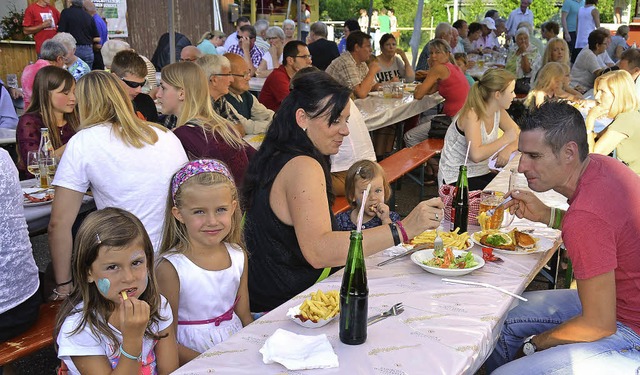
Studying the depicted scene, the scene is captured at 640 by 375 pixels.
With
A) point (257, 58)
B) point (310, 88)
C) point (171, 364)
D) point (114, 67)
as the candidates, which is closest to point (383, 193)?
point (310, 88)

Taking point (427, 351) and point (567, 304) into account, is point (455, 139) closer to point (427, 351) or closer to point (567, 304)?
point (567, 304)

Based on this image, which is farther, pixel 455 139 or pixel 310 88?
pixel 455 139

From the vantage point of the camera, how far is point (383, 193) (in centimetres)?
346

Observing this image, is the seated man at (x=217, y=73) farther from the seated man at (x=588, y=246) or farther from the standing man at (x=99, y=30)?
the standing man at (x=99, y=30)

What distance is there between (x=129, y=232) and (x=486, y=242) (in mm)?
1487

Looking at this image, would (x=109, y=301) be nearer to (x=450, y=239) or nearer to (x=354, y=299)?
(x=354, y=299)

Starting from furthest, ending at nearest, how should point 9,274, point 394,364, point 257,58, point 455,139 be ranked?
1. point 257,58
2. point 455,139
3. point 9,274
4. point 394,364

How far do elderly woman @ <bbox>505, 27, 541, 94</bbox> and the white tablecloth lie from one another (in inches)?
101

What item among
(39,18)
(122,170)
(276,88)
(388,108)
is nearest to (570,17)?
(388,108)

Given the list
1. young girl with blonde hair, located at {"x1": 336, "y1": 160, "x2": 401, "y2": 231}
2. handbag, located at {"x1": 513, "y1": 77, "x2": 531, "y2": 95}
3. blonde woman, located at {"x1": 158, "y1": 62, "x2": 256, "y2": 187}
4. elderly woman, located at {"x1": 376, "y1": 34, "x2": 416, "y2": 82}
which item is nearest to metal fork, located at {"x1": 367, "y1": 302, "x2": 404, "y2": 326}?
young girl with blonde hair, located at {"x1": 336, "y1": 160, "x2": 401, "y2": 231}

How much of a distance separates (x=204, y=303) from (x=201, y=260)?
6.2 inches

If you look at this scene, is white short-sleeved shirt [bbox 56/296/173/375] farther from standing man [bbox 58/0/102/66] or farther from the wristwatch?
standing man [bbox 58/0/102/66]

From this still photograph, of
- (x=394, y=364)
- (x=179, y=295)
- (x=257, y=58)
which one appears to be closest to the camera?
(x=394, y=364)

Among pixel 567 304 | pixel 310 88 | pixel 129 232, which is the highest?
pixel 310 88
